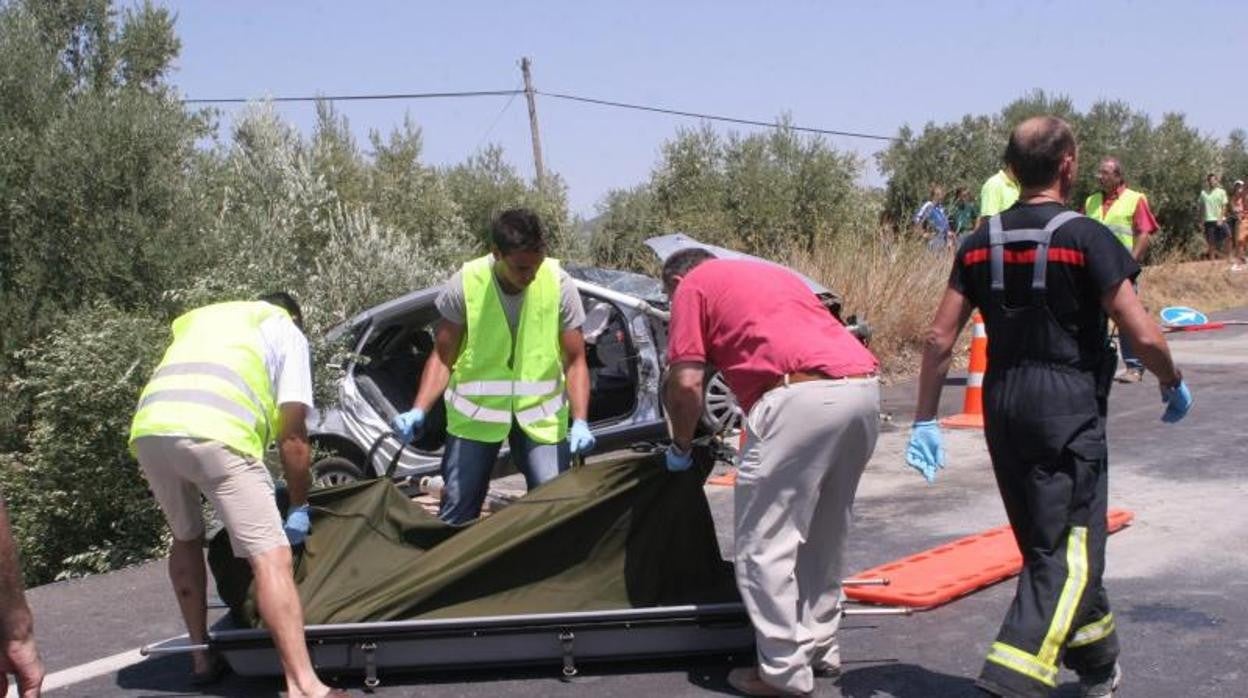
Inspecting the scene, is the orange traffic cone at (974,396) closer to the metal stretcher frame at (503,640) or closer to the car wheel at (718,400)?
the car wheel at (718,400)

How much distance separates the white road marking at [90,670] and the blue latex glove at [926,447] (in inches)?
121

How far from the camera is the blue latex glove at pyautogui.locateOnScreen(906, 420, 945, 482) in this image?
4.57 meters

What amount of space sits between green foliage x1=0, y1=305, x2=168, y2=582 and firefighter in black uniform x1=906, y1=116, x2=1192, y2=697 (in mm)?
5324

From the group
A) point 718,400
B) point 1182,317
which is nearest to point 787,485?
point 718,400

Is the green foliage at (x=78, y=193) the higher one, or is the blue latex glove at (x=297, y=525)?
the green foliage at (x=78, y=193)

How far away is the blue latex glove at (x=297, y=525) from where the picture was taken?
15.9 ft

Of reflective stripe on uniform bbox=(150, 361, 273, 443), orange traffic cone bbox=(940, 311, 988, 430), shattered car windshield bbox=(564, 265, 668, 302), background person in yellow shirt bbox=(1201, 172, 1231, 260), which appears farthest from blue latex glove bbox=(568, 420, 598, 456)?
background person in yellow shirt bbox=(1201, 172, 1231, 260)

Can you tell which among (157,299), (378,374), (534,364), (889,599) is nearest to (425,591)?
(534,364)

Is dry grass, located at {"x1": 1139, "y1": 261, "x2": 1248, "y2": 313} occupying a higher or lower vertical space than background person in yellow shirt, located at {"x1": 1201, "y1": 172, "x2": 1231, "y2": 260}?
lower

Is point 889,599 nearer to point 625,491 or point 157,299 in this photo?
point 625,491

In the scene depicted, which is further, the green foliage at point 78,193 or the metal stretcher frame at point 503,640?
the green foliage at point 78,193

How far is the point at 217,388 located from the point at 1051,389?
2.72 m

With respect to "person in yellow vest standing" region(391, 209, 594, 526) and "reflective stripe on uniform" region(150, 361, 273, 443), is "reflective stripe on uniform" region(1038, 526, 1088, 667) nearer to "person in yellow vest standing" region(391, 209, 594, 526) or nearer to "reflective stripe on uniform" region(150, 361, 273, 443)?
"person in yellow vest standing" region(391, 209, 594, 526)

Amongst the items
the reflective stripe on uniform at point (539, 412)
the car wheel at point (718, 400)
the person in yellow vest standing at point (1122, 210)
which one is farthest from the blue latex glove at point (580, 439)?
the person in yellow vest standing at point (1122, 210)
